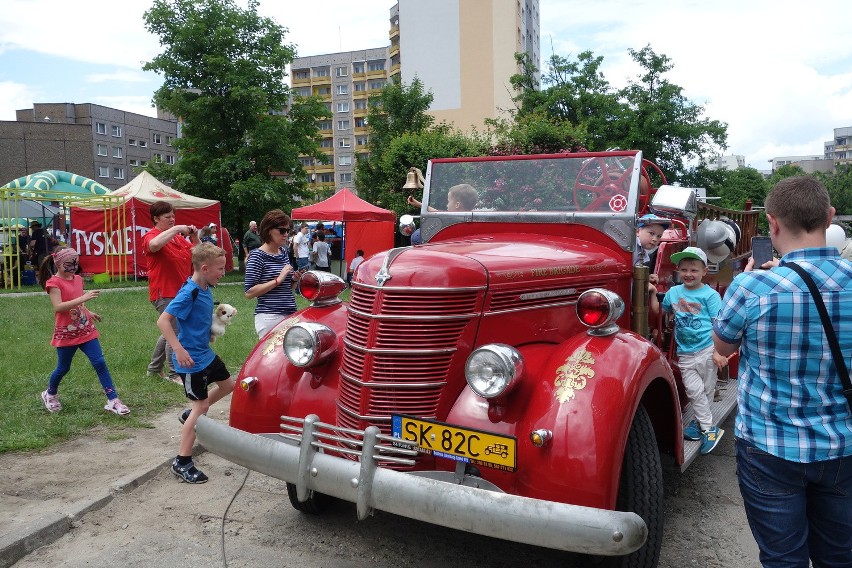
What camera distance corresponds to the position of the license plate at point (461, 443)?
2.86m

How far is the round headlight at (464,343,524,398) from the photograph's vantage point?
292 centimetres

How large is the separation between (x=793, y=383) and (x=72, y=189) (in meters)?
20.0

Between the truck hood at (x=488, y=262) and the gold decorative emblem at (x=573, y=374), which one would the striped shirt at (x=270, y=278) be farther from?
the gold decorative emblem at (x=573, y=374)

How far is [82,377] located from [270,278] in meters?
2.94

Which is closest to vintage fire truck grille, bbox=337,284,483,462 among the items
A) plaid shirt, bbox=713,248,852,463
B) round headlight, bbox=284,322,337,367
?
round headlight, bbox=284,322,337,367

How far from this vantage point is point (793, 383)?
228 cm

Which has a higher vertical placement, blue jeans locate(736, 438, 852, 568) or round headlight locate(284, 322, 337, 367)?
round headlight locate(284, 322, 337, 367)

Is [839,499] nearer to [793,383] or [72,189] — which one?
[793,383]

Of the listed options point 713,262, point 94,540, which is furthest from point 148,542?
point 713,262

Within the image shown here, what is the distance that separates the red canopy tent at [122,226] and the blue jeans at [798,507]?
61.1 feet

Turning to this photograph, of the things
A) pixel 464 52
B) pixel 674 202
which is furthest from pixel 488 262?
pixel 464 52

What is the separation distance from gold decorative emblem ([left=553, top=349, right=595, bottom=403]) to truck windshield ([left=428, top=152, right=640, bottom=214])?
1565 millimetres

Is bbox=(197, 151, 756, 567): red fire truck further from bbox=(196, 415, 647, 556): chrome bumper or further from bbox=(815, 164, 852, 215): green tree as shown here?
bbox=(815, 164, 852, 215): green tree

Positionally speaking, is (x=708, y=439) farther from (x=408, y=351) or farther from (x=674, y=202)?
(x=408, y=351)
